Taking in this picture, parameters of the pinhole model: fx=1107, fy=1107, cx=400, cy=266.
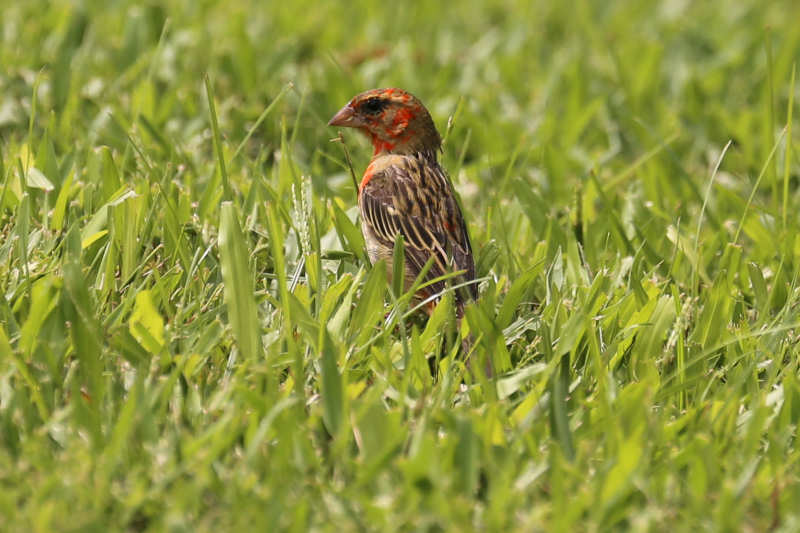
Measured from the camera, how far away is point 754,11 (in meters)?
8.05

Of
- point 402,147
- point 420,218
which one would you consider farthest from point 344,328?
point 402,147

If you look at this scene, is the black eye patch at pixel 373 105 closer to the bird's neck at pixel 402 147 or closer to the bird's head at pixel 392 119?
the bird's head at pixel 392 119

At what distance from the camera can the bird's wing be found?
381cm

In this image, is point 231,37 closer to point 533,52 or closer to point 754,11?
point 533,52

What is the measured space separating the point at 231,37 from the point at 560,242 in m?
A: 2.84

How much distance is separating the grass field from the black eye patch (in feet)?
1.02

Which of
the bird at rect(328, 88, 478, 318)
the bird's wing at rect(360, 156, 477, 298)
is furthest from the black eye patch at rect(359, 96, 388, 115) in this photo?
the bird's wing at rect(360, 156, 477, 298)

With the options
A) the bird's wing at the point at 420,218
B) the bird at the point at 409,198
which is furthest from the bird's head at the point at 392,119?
the bird's wing at the point at 420,218

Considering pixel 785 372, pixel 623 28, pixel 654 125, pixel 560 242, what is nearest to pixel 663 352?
pixel 785 372

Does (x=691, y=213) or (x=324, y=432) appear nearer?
(x=324, y=432)

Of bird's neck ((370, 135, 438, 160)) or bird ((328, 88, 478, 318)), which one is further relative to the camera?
bird's neck ((370, 135, 438, 160))

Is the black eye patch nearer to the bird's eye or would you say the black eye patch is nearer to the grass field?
the bird's eye

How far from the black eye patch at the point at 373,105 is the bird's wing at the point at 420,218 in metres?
0.30

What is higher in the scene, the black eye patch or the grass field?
the black eye patch
